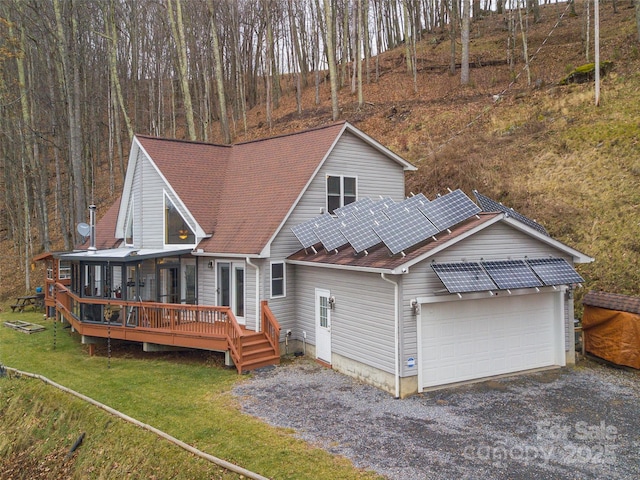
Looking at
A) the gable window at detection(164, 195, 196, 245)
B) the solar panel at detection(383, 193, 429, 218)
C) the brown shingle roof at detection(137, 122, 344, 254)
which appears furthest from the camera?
the gable window at detection(164, 195, 196, 245)

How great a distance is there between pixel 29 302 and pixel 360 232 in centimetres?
1951

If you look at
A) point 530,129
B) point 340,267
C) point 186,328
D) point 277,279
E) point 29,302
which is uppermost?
point 530,129

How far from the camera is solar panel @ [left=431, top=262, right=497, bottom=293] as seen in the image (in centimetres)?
972

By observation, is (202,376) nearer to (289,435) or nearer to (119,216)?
(289,435)

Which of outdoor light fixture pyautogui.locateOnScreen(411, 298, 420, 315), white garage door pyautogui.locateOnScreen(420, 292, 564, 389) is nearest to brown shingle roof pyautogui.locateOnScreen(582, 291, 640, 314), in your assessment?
white garage door pyautogui.locateOnScreen(420, 292, 564, 389)

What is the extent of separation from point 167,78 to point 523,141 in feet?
117

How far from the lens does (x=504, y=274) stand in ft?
34.4

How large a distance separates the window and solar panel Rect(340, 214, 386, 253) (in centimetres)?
242

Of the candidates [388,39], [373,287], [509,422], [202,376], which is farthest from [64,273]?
[388,39]

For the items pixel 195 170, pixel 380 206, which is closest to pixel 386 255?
pixel 380 206

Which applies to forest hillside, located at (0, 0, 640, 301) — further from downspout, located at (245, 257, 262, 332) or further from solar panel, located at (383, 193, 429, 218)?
downspout, located at (245, 257, 262, 332)

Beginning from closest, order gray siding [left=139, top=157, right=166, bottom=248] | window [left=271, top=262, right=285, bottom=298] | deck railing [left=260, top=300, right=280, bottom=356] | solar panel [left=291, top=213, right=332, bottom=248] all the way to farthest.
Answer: deck railing [left=260, top=300, right=280, bottom=356] → solar panel [left=291, top=213, right=332, bottom=248] → window [left=271, top=262, right=285, bottom=298] → gray siding [left=139, top=157, right=166, bottom=248]

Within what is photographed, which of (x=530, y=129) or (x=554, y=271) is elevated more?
(x=530, y=129)

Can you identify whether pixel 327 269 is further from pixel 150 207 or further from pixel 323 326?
pixel 150 207
